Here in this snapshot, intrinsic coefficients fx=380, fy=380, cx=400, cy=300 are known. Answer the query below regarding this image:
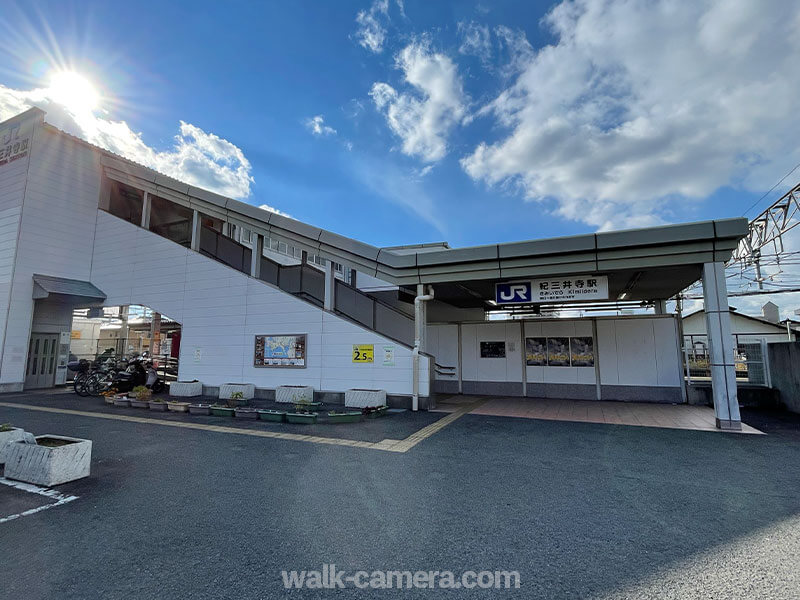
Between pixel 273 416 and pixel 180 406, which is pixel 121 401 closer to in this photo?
pixel 180 406

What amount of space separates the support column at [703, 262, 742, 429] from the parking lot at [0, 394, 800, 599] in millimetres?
1039

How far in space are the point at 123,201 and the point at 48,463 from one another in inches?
667

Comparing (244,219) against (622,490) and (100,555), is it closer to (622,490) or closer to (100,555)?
(100,555)

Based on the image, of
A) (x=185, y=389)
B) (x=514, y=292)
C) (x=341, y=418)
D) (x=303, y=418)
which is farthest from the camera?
(x=185, y=389)

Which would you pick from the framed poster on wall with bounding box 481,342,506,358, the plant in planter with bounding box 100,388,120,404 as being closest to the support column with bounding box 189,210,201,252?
the plant in planter with bounding box 100,388,120,404

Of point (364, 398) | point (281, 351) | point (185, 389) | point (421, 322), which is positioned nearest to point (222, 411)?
point (281, 351)

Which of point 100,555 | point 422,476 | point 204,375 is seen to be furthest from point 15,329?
point 422,476

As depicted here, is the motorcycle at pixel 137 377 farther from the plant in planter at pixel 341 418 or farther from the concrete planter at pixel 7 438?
the plant in planter at pixel 341 418

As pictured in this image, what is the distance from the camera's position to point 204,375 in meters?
13.0

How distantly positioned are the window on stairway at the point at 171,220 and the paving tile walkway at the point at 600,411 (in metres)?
13.0

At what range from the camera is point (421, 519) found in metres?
3.73

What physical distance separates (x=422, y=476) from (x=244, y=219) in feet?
36.5

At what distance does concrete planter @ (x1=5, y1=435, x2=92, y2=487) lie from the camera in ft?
15.4

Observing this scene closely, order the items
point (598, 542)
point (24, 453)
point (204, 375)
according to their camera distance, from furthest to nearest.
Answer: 1. point (204, 375)
2. point (24, 453)
3. point (598, 542)
